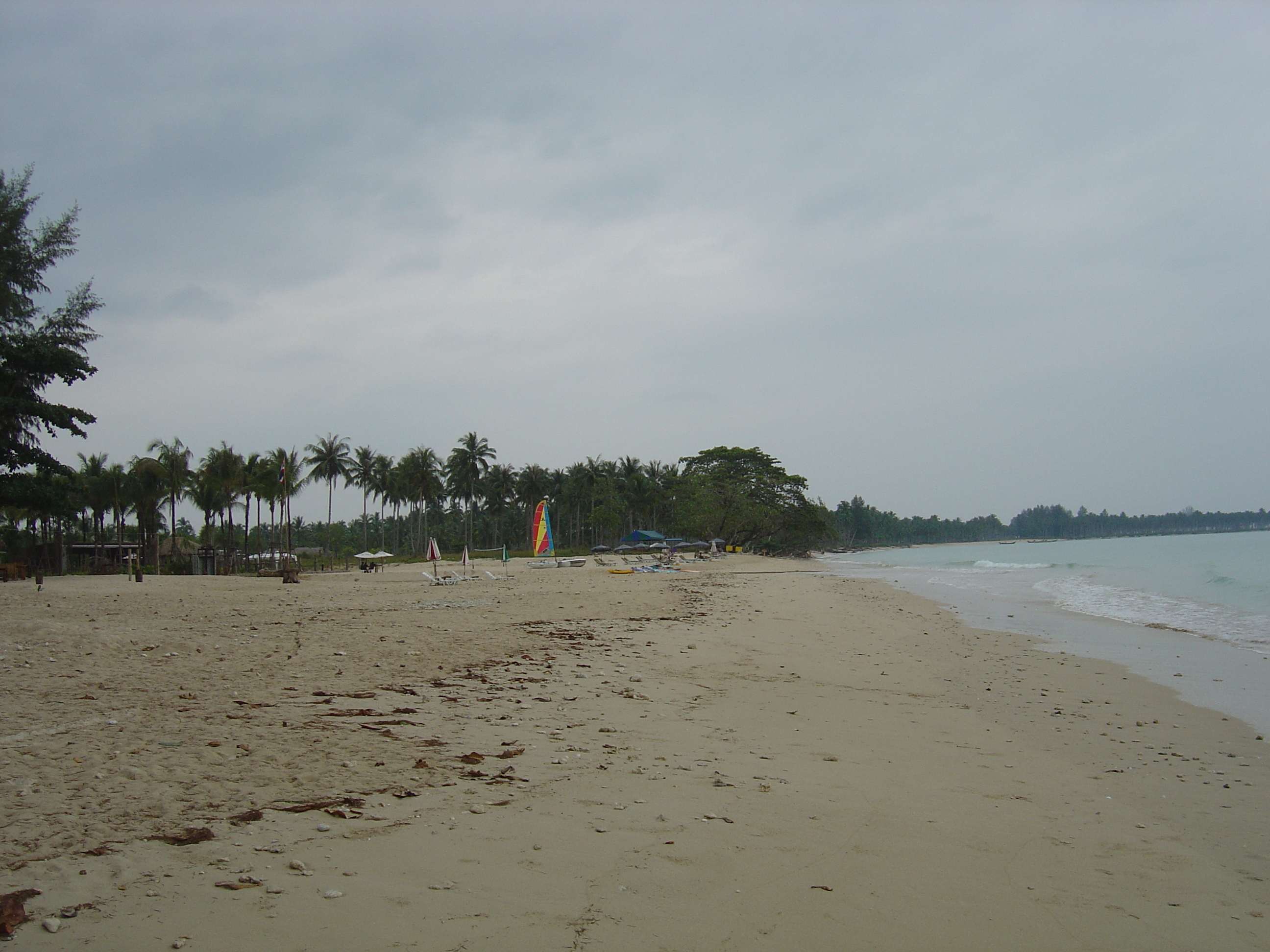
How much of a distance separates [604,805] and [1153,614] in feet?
68.6

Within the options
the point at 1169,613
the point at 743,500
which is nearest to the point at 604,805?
the point at 1169,613

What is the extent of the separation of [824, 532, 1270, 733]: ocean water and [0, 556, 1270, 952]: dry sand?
1.26 m

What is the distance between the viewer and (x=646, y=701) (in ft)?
23.5

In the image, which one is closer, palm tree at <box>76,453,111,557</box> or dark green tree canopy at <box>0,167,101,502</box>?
dark green tree canopy at <box>0,167,101,502</box>

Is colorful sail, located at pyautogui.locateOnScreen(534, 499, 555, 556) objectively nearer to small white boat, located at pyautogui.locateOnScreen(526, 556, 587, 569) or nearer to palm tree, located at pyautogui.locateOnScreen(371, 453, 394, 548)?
small white boat, located at pyautogui.locateOnScreen(526, 556, 587, 569)

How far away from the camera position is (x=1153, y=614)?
19375mm

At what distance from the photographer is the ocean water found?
10.1 m

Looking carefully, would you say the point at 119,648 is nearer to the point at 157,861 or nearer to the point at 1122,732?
the point at 157,861

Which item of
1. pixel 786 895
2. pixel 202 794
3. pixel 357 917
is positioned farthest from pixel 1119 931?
pixel 202 794

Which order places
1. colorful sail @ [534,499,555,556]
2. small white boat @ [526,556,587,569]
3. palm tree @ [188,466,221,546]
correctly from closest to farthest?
1. colorful sail @ [534,499,555,556]
2. small white boat @ [526,556,587,569]
3. palm tree @ [188,466,221,546]

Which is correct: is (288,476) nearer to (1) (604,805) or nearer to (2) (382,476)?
(2) (382,476)

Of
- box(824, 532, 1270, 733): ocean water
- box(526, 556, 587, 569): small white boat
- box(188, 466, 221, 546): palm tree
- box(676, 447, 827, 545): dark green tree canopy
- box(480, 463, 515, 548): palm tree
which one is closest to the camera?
box(824, 532, 1270, 733): ocean water

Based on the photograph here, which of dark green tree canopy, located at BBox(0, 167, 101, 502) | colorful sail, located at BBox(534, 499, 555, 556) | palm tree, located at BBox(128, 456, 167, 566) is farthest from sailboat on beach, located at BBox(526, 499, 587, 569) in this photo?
palm tree, located at BBox(128, 456, 167, 566)

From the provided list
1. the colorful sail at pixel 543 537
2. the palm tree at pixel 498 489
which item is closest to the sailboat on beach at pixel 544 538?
the colorful sail at pixel 543 537
